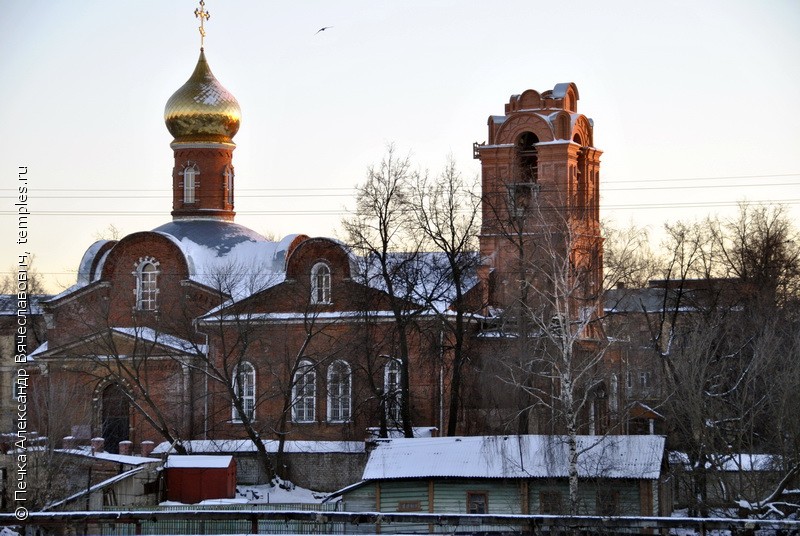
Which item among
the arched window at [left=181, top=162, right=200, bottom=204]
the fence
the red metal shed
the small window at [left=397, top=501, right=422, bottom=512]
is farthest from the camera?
the arched window at [left=181, top=162, right=200, bottom=204]

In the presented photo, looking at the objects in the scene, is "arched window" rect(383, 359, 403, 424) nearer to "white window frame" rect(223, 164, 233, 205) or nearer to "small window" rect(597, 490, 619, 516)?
"small window" rect(597, 490, 619, 516)

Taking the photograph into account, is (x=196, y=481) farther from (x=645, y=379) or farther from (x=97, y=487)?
(x=645, y=379)

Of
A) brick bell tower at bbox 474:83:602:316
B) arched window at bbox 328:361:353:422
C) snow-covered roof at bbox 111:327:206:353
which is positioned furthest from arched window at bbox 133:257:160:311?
brick bell tower at bbox 474:83:602:316

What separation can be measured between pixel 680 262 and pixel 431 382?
30.7 feet

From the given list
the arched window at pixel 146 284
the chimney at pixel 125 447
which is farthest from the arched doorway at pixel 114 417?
the chimney at pixel 125 447

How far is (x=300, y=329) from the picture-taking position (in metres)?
43.9

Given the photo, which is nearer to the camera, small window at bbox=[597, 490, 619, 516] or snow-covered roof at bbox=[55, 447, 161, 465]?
small window at bbox=[597, 490, 619, 516]

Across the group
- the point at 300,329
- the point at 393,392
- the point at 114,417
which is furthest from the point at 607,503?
the point at 114,417

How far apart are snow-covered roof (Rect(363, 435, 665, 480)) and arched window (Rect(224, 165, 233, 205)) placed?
19.4m

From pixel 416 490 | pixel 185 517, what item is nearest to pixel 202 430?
pixel 416 490

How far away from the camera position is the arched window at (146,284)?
154 feet

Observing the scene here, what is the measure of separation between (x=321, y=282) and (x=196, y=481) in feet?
33.2

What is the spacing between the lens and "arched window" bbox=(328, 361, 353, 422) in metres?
43.3

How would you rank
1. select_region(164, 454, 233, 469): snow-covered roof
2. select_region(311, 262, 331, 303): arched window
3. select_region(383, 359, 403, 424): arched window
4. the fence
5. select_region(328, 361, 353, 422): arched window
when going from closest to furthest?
the fence
select_region(164, 454, 233, 469): snow-covered roof
select_region(383, 359, 403, 424): arched window
select_region(328, 361, 353, 422): arched window
select_region(311, 262, 331, 303): arched window
